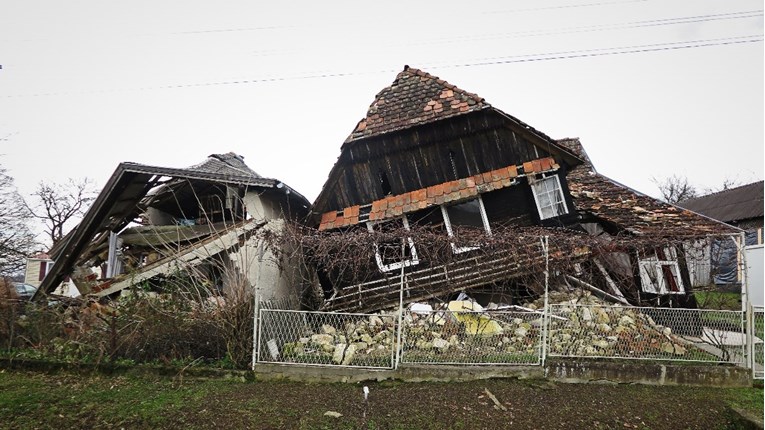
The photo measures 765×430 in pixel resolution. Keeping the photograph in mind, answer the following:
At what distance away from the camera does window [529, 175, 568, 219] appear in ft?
34.6

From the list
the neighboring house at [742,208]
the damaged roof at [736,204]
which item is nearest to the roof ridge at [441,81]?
the neighboring house at [742,208]

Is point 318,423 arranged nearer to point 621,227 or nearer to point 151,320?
point 151,320

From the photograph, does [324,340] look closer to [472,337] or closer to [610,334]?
[472,337]

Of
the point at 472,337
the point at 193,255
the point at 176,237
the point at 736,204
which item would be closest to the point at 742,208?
the point at 736,204

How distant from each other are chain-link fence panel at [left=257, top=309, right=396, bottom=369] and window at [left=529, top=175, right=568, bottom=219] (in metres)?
5.65

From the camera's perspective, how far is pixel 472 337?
22.5 feet

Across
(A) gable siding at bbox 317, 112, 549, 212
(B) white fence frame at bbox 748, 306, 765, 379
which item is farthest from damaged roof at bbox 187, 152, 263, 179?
(B) white fence frame at bbox 748, 306, 765, 379

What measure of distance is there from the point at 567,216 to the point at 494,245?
3.42 meters

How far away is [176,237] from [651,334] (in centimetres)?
1161

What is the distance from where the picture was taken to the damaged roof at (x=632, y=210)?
8.92 meters

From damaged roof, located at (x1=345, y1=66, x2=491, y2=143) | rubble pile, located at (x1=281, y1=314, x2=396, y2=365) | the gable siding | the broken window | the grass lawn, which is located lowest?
the grass lawn

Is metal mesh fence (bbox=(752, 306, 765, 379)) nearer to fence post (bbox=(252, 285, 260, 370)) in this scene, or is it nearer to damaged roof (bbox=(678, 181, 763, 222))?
fence post (bbox=(252, 285, 260, 370))

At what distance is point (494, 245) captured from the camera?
823 centimetres

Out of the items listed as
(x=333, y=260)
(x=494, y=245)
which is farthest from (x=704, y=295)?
(x=333, y=260)
